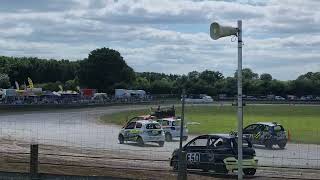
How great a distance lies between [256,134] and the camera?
121 feet

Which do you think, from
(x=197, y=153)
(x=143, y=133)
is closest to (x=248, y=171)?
(x=197, y=153)

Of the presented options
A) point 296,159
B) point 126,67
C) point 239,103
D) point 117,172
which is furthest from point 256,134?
point 126,67

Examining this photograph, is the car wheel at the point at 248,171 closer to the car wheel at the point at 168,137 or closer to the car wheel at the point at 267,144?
the car wheel at the point at 267,144

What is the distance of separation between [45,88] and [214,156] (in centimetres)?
16085

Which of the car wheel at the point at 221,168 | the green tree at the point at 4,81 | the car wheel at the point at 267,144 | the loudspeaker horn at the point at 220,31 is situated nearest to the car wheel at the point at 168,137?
the car wheel at the point at 267,144

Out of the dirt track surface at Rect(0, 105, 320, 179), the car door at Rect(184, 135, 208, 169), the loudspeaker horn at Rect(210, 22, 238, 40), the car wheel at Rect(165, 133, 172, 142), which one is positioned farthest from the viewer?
the car wheel at Rect(165, 133, 172, 142)

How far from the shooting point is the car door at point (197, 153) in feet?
66.7

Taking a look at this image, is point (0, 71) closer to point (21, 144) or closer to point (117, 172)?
point (21, 144)

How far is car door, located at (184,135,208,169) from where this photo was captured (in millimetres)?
20337

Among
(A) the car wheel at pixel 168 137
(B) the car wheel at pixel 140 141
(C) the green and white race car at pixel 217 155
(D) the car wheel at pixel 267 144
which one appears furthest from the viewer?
(A) the car wheel at pixel 168 137

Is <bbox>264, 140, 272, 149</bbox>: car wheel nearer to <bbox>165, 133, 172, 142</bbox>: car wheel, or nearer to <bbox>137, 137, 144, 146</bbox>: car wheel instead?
<bbox>165, 133, 172, 142</bbox>: car wheel

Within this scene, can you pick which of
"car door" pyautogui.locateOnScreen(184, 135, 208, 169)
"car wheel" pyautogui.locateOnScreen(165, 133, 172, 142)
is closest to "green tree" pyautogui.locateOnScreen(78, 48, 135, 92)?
"car wheel" pyautogui.locateOnScreen(165, 133, 172, 142)

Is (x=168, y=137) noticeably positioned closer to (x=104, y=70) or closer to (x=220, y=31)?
(x=220, y=31)

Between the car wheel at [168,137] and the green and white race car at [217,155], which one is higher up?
the green and white race car at [217,155]
